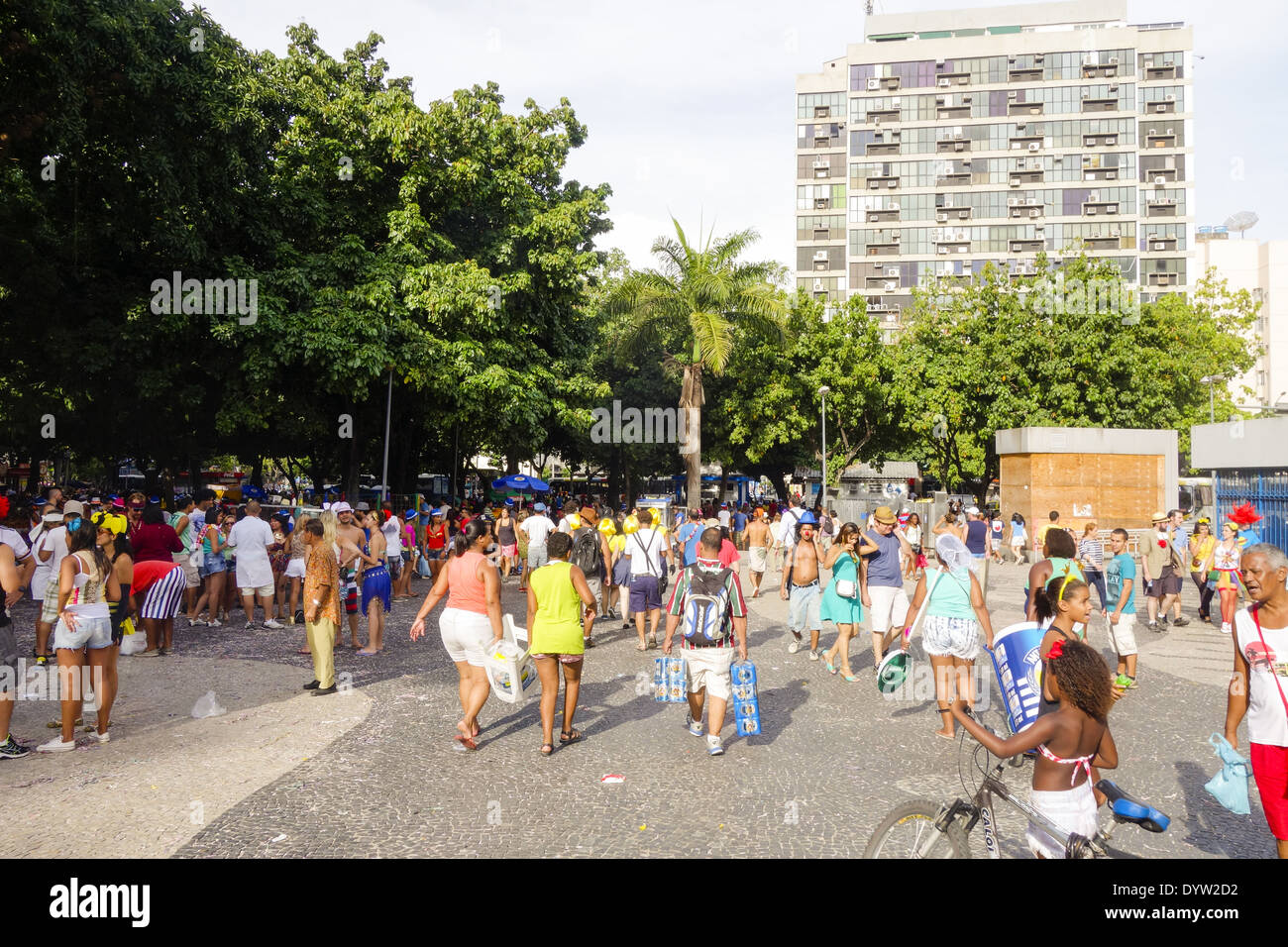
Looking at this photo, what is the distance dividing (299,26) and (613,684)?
73.2 ft

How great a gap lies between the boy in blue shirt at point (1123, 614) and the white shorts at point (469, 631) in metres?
6.42

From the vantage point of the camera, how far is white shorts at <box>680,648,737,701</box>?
6.71 metres

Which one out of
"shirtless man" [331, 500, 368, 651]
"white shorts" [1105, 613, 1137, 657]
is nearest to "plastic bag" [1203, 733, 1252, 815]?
"white shorts" [1105, 613, 1137, 657]

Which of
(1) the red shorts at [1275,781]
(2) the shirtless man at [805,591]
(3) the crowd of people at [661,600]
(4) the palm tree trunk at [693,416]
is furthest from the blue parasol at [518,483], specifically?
(1) the red shorts at [1275,781]

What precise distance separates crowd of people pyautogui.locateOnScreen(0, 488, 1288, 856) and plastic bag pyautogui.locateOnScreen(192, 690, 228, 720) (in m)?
0.82

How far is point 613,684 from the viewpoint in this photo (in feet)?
30.2

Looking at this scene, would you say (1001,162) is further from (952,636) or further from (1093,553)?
(952,636)

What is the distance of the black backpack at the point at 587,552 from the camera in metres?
11.7

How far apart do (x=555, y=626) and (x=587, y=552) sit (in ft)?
16.5

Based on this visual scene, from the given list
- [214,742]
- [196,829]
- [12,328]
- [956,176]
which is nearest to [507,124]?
[12,328]

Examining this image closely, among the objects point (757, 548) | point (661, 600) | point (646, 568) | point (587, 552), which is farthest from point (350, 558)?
point (757, 548)

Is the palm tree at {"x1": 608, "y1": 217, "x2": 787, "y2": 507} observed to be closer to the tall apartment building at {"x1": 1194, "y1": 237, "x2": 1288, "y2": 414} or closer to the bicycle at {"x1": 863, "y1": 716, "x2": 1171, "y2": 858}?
the bicycle at {"x1": 863, "y1": 716, "x2": 1171, "y2": 858}

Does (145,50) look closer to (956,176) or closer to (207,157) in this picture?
(207,157)

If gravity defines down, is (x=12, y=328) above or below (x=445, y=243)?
below
